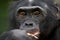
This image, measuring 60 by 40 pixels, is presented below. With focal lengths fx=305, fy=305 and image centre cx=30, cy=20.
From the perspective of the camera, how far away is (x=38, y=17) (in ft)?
15.9

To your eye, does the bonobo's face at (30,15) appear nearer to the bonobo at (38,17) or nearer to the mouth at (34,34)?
the bonobo at (38,17)

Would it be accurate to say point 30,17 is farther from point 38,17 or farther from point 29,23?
point 29,23

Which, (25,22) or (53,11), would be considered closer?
(25,22)

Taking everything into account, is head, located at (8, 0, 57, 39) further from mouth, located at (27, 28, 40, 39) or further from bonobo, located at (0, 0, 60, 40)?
mouth, located at (27, 28, 40, 39)

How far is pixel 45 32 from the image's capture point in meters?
4.96

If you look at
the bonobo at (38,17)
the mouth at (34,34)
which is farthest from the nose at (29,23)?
the mouth at (34,34)

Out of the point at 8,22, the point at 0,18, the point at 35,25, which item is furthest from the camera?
the point at 0,18

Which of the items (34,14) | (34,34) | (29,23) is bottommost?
(34,34)

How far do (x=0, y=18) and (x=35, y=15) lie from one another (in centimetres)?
309

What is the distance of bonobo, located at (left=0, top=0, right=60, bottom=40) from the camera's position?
4.74 metres

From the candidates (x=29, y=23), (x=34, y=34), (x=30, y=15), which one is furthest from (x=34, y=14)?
(x=34, y=34)

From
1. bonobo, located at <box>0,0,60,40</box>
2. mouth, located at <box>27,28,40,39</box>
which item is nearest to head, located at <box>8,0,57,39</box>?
bonobo, located at <box>0,0,60,40</box>

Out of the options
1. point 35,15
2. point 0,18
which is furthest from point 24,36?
→ point 0,18

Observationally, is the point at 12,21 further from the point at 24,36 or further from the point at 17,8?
the point at 24,36
